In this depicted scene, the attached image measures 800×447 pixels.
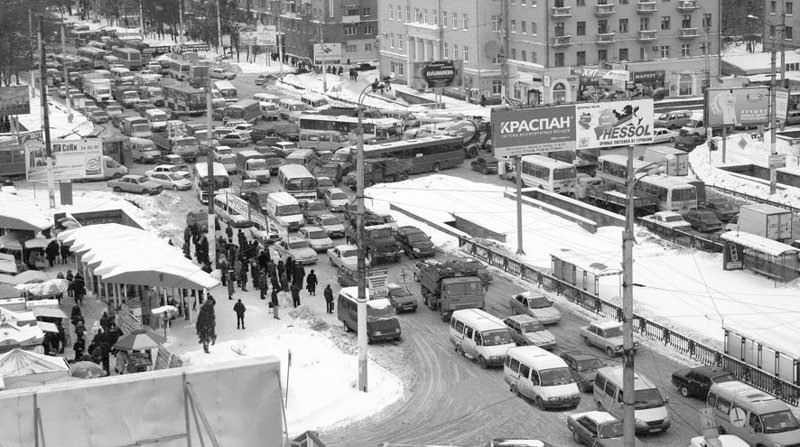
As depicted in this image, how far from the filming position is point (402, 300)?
39.1 m

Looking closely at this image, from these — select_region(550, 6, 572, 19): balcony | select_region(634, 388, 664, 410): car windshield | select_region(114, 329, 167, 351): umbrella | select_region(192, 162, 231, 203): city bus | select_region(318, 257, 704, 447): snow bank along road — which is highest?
select_region(550, 6, 572, 19): balcony

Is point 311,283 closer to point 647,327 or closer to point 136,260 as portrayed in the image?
point 136,260

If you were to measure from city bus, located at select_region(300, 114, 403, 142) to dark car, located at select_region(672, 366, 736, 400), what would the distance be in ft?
128

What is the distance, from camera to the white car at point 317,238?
154ft

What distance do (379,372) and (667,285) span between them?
1226cm

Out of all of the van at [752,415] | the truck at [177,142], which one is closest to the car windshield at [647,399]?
the van at [752,415]

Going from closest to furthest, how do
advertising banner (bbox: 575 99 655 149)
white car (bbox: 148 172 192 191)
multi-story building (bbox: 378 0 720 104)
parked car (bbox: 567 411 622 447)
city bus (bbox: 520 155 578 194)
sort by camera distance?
parked car (bbox: 567 411 622 447), advertising banner (bbox: 575 99 655 149), city bus (bbox: 520 155 578 194), white car (bbox: 148 172 192 191), multi-story building (bbox: 378 0 720 104)

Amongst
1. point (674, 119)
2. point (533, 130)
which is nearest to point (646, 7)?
point (674, 119)

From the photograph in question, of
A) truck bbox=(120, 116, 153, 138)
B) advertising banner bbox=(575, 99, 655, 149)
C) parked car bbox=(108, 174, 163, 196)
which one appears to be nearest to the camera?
advertising banner bbox=(575, 99, 655, 149)

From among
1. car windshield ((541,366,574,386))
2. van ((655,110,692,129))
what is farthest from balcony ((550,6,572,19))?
car windshield ((541,366,574,386))

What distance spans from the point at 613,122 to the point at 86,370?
82.6 ft

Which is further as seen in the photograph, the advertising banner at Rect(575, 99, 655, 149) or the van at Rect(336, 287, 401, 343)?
the advertising banner at Rect(575, 99, 655, 149)

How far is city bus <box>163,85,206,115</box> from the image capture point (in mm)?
83938

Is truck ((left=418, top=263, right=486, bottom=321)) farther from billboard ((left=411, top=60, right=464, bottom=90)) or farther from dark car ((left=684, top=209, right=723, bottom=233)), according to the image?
billboard ((left=411, top=60, right=464, bottom=90))
